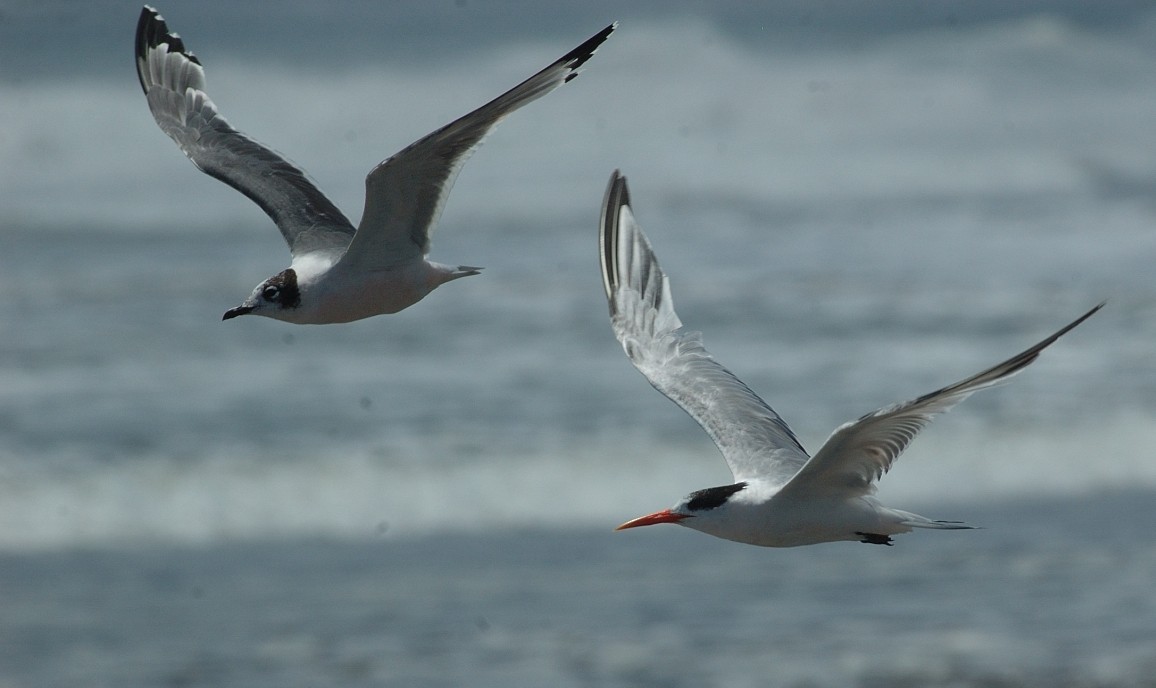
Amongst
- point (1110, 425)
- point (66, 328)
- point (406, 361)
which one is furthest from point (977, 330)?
point (66, 328)

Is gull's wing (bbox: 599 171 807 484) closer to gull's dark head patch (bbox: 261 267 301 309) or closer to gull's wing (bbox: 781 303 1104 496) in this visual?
gull's wing (bbox: 781 303 1104 496)

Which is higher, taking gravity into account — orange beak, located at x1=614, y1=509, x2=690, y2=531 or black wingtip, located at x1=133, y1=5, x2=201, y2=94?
black wingtip, located at x1=133, y1=5, x2=201, y2=94

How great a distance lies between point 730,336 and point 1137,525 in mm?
6539

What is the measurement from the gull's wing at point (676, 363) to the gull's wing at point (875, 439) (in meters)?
0.59

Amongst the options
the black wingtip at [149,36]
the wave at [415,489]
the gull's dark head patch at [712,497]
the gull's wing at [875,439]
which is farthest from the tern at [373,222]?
the wave at [415,489]

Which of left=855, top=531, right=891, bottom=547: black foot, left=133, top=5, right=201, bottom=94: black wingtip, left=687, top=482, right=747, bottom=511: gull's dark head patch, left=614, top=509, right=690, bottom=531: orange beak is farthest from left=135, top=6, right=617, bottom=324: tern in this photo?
left=855, top=531, right=891, bottom=547: black foot

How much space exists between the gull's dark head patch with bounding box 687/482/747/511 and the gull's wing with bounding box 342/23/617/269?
194 centimetres

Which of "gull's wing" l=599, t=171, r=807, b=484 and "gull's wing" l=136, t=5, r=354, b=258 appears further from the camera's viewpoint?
"gull's wing" l=136, t=5, r=354, b=258

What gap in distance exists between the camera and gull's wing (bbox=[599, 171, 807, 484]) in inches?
359

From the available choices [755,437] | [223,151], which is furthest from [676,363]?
[223,151]

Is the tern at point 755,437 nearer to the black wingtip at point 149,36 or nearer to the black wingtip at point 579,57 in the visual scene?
the black wingtip at point 579,57

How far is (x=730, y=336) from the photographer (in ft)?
82.5

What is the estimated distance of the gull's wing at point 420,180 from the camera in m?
8.57

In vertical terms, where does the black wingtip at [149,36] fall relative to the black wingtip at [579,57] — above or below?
above
